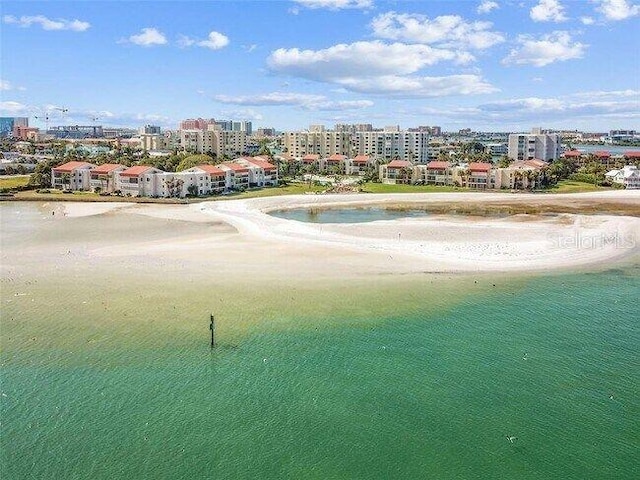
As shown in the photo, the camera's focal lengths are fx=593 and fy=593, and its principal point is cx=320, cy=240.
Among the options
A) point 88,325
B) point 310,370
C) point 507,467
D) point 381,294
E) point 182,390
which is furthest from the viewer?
point 381,294

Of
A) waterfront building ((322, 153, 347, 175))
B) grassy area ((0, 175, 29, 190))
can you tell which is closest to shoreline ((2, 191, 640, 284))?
grassy area ((0, 175, 29, 190))

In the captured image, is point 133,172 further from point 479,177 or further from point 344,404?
point 344,404

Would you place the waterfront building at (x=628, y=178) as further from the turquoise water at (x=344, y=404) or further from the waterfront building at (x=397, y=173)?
the turquoise water at (x=344, y=404)

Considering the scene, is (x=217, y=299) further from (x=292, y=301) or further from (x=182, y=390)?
(x=182, y=390)

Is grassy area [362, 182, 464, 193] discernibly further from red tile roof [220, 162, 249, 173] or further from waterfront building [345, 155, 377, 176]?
waterfront building [345, 155, 377, 176]

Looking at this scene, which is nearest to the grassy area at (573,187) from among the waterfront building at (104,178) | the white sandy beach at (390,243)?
the white sandy beach at (390,243)

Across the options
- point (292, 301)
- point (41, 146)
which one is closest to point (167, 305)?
point (292, 301)

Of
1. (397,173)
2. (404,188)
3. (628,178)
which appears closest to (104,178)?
(404,188)
